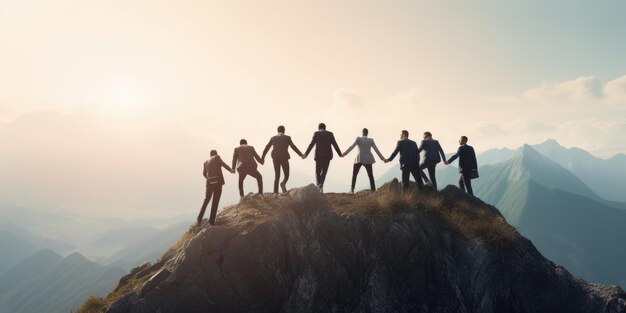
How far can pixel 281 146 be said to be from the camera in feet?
55.5

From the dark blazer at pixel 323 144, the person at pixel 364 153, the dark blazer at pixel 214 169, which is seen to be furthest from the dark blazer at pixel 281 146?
the person at pixel 364 153

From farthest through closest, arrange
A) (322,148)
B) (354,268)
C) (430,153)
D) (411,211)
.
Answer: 1. (430,153)
2. (322,148)
3. (411,211)
4. (354,268)

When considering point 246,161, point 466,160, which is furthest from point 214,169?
A: point 466,160

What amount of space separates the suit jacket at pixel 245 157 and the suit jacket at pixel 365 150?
4.59m

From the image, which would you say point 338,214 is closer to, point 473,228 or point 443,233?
point 443,233

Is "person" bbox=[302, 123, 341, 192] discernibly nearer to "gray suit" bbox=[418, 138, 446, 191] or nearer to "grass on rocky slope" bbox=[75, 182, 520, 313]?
"grass on rocky slope" bbox=[75, 182, 520, 313]

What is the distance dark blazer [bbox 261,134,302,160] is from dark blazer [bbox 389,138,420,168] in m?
5.19

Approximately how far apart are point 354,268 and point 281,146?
684 cm

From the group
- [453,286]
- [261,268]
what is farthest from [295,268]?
[453,286]

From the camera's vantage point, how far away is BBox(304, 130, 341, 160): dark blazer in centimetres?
1733

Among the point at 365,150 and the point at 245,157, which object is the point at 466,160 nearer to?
the point at 365,150

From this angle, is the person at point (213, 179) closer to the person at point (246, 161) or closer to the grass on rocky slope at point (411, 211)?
the grass on rocky slope at point (411, 211)

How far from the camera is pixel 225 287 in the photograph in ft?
40.5

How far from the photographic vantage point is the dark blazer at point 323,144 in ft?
56.9
